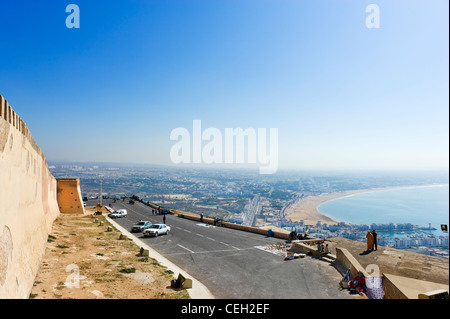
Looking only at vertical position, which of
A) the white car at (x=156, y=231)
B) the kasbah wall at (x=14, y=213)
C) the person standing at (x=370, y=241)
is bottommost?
the white car at (x=156, y=231)

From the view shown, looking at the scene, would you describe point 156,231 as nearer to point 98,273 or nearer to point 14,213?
point 98,273

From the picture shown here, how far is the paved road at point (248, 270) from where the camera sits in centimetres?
1205

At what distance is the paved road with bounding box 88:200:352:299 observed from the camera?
475 inches

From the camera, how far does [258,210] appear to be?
5758 inches

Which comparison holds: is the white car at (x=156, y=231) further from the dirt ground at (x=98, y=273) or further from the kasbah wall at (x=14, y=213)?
the kasbah wall at (x=14, y=213)

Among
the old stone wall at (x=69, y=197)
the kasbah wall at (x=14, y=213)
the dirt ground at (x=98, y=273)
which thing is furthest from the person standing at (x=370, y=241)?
the old stone wall at (x=69, y=197)

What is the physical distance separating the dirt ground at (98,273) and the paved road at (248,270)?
216cm

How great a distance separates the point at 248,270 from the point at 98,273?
27.7 feet

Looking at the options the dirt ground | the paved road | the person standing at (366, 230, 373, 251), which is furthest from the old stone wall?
the person standing at (366, 230, 373, 251)

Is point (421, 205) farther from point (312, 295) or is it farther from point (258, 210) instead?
point (312, 295)

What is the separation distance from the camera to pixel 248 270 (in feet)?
50.8

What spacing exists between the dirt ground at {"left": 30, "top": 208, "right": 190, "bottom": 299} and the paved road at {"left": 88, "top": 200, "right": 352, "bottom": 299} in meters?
Result: 2.16

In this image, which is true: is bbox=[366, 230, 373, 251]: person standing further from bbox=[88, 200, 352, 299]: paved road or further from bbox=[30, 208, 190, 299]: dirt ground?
bbox=[30, 208, 190, 299]: dirt ground

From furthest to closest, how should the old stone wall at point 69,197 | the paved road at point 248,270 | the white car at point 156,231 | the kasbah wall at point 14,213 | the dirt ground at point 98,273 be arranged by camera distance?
the old stone wall at point 69,197 < the white car at point 156,231 < the paved road at point 248,270 < the dirt ground at point 98,273 < the kasbah wall at point 14,213
